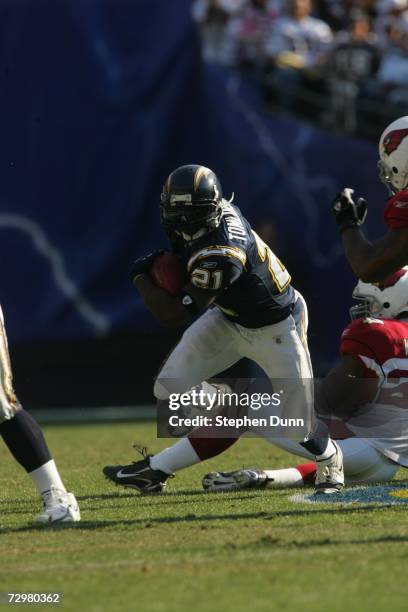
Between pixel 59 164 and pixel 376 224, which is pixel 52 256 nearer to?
pixel 59 164

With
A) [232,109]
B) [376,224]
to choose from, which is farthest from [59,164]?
[376,224]

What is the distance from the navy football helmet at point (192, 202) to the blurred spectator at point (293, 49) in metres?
6.14

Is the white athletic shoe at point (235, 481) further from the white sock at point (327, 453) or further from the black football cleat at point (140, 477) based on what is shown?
the white sock at point (327, 453)

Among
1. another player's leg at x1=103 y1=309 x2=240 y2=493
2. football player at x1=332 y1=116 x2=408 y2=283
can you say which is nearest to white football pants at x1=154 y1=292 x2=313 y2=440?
another player's leg at x1=103 y1=309 x2=240 y2=493

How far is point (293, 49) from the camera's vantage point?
11.5 metres

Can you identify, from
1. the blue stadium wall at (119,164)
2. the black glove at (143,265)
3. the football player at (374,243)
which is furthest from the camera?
the blue stadium wall at (119,164)

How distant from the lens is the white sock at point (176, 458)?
537cm

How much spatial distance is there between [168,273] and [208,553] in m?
1.39

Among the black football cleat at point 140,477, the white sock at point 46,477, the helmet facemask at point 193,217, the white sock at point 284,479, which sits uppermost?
the helmet facemask at point 193,217

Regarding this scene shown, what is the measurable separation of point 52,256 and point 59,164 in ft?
2.68

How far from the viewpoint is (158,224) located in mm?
10250

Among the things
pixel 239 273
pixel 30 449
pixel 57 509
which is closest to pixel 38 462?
pixel 30 449

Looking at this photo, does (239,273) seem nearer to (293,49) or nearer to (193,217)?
(193,217)

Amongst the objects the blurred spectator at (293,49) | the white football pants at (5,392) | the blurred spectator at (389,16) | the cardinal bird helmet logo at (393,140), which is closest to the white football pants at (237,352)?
the cardinal bird helmet logo at (393,140)
